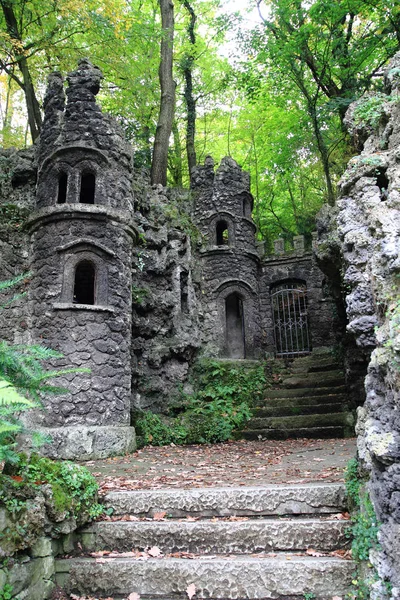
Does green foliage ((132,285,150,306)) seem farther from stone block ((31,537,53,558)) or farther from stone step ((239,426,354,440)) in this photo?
stone block ((31,537,53,558))

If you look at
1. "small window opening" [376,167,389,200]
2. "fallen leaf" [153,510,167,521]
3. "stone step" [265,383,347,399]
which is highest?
"small window opening" [376,167,389,200]

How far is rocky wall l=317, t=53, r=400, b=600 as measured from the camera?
3160 mm

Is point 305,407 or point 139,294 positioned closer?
point 305,407

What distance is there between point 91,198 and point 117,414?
5.19 meters

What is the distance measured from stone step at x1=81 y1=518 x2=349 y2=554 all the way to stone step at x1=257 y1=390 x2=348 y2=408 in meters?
7.08

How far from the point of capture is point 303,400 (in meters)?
11.4

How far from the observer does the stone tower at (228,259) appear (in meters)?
15.6

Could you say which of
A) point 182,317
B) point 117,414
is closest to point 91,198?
point 182,317

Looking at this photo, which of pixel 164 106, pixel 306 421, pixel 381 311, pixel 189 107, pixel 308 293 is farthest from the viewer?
pixel 189 107

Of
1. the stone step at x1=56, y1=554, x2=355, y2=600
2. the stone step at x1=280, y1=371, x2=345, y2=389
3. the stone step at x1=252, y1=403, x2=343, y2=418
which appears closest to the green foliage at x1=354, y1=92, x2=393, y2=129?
the stone step at x1=56, y1=554, x2=355, y2=600

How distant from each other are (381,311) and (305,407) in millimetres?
7821

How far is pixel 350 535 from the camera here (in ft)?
13.2

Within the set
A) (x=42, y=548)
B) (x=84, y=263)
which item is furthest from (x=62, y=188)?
(x=42, y=548)

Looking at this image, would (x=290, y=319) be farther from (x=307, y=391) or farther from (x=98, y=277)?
(x=98, y=277)
